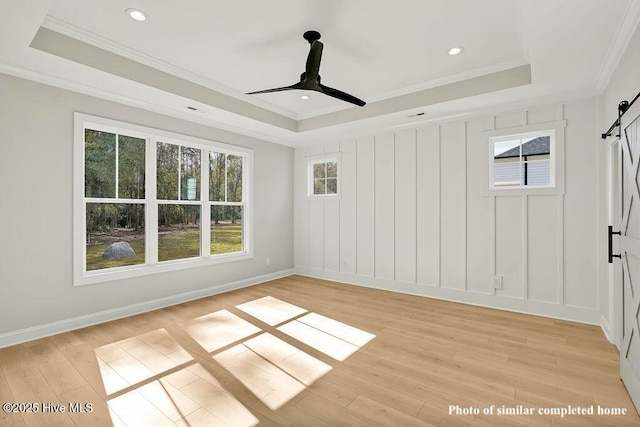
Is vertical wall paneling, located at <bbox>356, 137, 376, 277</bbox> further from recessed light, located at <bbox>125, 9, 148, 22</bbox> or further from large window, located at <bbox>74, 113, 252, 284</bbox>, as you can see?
recessed light, located at <bbox>125, 9, 148, 22</bbox>

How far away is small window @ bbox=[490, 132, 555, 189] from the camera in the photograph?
390 centimetres

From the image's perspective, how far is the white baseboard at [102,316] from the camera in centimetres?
304

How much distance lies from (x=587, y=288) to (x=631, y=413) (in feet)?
6.71

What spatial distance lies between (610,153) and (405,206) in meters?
2.47

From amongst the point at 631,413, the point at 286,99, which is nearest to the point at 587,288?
the point at 631,413

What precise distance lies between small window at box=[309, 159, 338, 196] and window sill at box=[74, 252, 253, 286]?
1.93 m

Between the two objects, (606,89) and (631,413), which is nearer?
(631,413)

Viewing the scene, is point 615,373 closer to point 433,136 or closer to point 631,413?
point 631,413

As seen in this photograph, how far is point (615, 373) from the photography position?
2.48 metres

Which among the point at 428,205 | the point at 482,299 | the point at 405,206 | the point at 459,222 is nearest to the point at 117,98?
the point at 405,206

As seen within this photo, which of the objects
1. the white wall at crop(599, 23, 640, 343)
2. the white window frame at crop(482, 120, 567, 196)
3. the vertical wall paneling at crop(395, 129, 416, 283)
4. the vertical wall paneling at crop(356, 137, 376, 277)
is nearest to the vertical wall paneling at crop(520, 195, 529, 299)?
the white window frame at crop(482, 120, 567, 196)

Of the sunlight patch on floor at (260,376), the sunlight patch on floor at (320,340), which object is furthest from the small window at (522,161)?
the sunlight patch on floor at (260,376)

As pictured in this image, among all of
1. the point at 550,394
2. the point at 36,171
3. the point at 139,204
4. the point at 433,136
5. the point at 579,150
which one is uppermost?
the point at 433,136

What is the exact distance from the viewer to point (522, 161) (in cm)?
402
